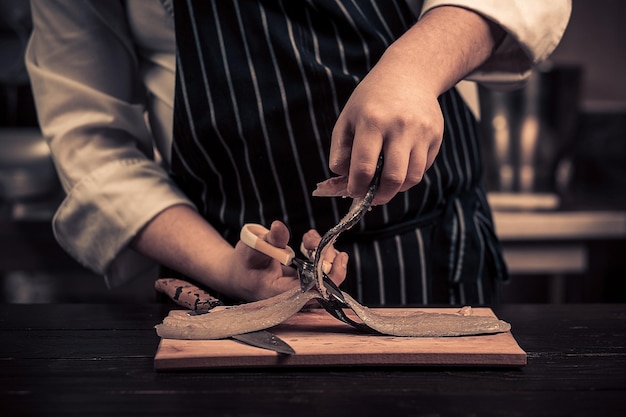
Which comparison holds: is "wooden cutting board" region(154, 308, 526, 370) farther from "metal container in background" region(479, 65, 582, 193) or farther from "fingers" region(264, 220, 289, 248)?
→ "metal container in background" region(479, 65, 582, 193)

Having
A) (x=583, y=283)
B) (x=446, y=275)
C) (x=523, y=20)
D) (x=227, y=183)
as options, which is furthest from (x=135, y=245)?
(x=583, y=283)

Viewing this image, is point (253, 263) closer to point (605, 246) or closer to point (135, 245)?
point (135, 245)

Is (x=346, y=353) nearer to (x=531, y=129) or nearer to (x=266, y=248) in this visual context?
(x=266, y=248)

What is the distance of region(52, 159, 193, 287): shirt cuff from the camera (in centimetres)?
111

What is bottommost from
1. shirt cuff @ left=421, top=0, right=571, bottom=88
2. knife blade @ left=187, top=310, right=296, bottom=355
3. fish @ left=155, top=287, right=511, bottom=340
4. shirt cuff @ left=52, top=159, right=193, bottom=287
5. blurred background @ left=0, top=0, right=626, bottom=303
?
blurred background @ left=0, top=0, right=626, bottom=303

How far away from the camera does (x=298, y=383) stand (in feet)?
2.33

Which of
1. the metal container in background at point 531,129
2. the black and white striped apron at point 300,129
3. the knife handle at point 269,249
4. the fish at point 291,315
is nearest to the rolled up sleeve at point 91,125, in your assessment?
the black and white striped apron at point 300,129

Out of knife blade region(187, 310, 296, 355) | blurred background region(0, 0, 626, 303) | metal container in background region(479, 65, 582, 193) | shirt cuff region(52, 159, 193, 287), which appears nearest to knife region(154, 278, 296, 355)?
knife blade region(187, 310, 296, 355)

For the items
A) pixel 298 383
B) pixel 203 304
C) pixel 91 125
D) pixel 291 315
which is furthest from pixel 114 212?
pixel 298 383

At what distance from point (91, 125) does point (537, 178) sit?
4.20 ft

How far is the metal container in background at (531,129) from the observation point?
2.05 metres

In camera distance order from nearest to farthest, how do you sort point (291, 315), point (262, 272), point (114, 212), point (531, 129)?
point (291, 315) < point (262, 272) < point (114, 212) < point (531, 129)

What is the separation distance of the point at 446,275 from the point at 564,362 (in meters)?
0.35

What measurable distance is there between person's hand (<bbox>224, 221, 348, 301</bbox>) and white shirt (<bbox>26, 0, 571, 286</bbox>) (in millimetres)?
178
